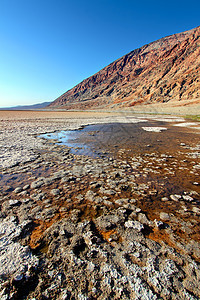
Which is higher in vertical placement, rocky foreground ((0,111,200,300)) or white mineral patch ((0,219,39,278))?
white mineral patch ((0,219,39,278))

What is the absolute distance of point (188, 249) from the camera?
1.88 metres

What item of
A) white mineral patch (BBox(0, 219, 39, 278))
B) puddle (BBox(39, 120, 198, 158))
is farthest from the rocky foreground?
puddle (BBox(39, 120, 198, 158))

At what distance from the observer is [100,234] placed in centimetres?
212

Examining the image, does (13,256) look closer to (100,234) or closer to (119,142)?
(100,234)

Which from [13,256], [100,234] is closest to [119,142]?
[100,234]

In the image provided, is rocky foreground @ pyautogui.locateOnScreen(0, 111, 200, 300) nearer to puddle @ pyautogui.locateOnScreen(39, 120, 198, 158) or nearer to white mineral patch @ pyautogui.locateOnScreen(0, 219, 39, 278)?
white mineral patch @ pyautogui.locateOnScreen(0, 219, 39, 278)

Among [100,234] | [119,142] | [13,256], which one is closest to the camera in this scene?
[13,256]

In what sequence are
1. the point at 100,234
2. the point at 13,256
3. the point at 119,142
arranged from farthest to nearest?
the point at 119,142, the point at 100,234, the point at 13,256

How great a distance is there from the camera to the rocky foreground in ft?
4.81

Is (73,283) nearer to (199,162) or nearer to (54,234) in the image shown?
(54,234)

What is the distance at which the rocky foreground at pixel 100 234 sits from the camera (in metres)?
1.47

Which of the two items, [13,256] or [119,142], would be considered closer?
[13,256]

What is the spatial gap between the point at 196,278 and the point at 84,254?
128 centimetres

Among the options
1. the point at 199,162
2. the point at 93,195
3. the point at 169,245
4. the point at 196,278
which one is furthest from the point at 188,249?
the point at 199,162
